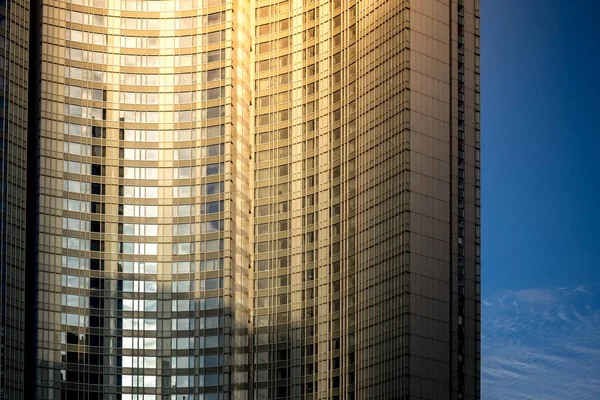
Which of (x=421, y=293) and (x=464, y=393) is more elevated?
(x=421, y=293)

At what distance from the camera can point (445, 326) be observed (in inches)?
7854

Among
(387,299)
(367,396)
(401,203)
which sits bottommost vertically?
(367,396)

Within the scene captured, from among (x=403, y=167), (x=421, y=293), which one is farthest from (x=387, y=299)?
(x=403, y=167)

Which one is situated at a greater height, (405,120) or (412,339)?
(405,120)

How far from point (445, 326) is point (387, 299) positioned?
8262 mm

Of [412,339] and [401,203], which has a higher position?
[401,203]

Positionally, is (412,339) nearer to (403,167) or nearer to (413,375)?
(413,375)

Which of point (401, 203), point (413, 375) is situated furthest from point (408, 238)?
point (413, 375)

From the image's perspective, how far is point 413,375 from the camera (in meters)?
194

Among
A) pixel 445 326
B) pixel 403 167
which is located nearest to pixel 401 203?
pixel 403 167

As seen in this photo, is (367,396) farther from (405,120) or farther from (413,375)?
(405,120)

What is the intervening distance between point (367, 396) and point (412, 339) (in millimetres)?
10348

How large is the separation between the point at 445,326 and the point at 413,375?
30.0 ft

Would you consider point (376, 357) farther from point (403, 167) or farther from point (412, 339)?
point (403, 167)
